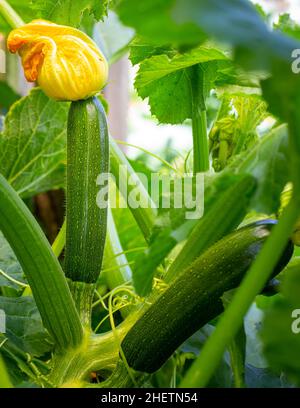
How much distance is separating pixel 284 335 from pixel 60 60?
462 millimetres

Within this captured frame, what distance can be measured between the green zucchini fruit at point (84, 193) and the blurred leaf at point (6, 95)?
92 centimetres

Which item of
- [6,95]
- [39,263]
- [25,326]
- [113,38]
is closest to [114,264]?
[25,326]

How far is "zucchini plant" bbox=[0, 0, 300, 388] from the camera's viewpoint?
0.53 metres

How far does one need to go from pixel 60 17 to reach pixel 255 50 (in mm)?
529

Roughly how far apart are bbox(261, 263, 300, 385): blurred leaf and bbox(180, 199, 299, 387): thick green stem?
0.03m

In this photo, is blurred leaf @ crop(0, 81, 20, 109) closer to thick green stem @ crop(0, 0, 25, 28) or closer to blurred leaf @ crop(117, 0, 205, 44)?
thick green stem @ crop(0, 0, 25, 28)

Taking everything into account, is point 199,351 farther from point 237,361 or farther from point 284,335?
point 284,335

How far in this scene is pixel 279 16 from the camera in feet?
3.36

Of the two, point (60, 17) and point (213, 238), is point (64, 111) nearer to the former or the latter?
point (60, 17)

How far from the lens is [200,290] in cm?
76

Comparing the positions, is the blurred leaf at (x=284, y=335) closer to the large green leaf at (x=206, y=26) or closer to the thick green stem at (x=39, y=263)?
the large green leaf at (x=206, y=26)

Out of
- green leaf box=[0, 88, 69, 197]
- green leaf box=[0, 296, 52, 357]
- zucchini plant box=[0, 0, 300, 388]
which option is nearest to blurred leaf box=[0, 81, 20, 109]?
green leaf box=[0, 88, 69, 197]

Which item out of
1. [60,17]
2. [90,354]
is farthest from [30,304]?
[60,17]

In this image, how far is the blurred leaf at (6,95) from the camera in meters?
1.76
